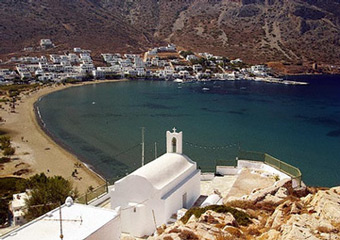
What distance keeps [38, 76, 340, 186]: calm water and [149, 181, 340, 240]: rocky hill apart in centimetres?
1927

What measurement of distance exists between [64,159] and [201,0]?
16846 cm

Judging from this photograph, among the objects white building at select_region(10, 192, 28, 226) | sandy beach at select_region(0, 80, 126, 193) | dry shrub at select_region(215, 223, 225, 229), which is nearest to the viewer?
dry shrub at select_region(215, 223, 225, 229)

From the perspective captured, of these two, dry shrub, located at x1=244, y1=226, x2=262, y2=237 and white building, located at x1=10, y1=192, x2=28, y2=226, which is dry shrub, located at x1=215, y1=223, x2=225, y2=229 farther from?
white building, located at x1=10, y1=192, x2=28, y2=226

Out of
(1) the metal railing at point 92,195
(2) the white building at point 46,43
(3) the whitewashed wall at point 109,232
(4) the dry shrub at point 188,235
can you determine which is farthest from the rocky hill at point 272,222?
(2) the white building at point 46,43

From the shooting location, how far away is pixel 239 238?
9.09 m

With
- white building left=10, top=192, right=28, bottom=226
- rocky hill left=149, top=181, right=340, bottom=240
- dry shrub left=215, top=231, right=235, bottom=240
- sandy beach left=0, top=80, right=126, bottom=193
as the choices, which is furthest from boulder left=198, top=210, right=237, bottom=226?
sandy beach left=0, top=80, right=126, bottom=193

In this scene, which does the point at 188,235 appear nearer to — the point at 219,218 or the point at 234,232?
the point at 234,232

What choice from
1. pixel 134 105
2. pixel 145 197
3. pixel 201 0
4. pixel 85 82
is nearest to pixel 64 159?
pixel 145 197

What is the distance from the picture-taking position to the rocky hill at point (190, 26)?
125 metres

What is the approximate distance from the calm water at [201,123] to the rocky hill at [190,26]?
47074 mm

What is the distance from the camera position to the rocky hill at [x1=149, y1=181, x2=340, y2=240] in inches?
330

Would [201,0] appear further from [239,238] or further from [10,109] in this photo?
[239,238]

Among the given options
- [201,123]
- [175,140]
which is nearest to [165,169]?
[175,140]

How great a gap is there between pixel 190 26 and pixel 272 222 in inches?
6082
